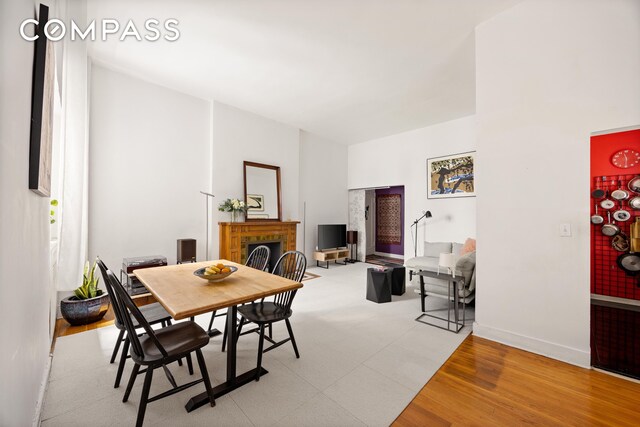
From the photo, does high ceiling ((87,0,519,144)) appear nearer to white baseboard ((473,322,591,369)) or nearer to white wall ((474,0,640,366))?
white wall ((474,0,640,366))

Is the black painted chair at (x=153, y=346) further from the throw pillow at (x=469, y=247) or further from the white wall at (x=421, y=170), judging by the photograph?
the white wall at (x=421, y=170)

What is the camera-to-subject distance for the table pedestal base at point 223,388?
5.51ft

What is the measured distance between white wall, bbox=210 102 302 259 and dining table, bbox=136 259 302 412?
253cm

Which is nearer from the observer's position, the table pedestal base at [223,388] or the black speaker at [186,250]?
the table pedestal base at [223,388]

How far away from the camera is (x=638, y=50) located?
77.9 inches

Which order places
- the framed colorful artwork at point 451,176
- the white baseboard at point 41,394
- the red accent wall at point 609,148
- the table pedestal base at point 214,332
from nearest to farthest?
the white baseboard at point 41,394
the table pedestal base at point 214,332
the red accent wall at point 609,148
the framed colorful artwork at point 451,176

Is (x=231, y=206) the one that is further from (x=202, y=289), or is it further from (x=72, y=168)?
(x=202, y=289)

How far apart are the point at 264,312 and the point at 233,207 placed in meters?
2.87

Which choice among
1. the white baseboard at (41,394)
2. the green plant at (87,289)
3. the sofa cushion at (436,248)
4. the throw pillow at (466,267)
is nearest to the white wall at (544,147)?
the throw pillow at (466,267)

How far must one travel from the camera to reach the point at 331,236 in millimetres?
6391

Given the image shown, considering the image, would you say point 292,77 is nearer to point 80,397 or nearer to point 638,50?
point 638,50

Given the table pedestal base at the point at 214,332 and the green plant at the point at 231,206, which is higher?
the green plant at the point at 231,206

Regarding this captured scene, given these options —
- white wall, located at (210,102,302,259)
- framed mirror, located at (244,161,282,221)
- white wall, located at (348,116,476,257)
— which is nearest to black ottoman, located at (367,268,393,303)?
white wall, located at (348,116,476,257)

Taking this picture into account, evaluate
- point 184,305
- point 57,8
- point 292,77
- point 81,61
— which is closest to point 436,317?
point 184,305
